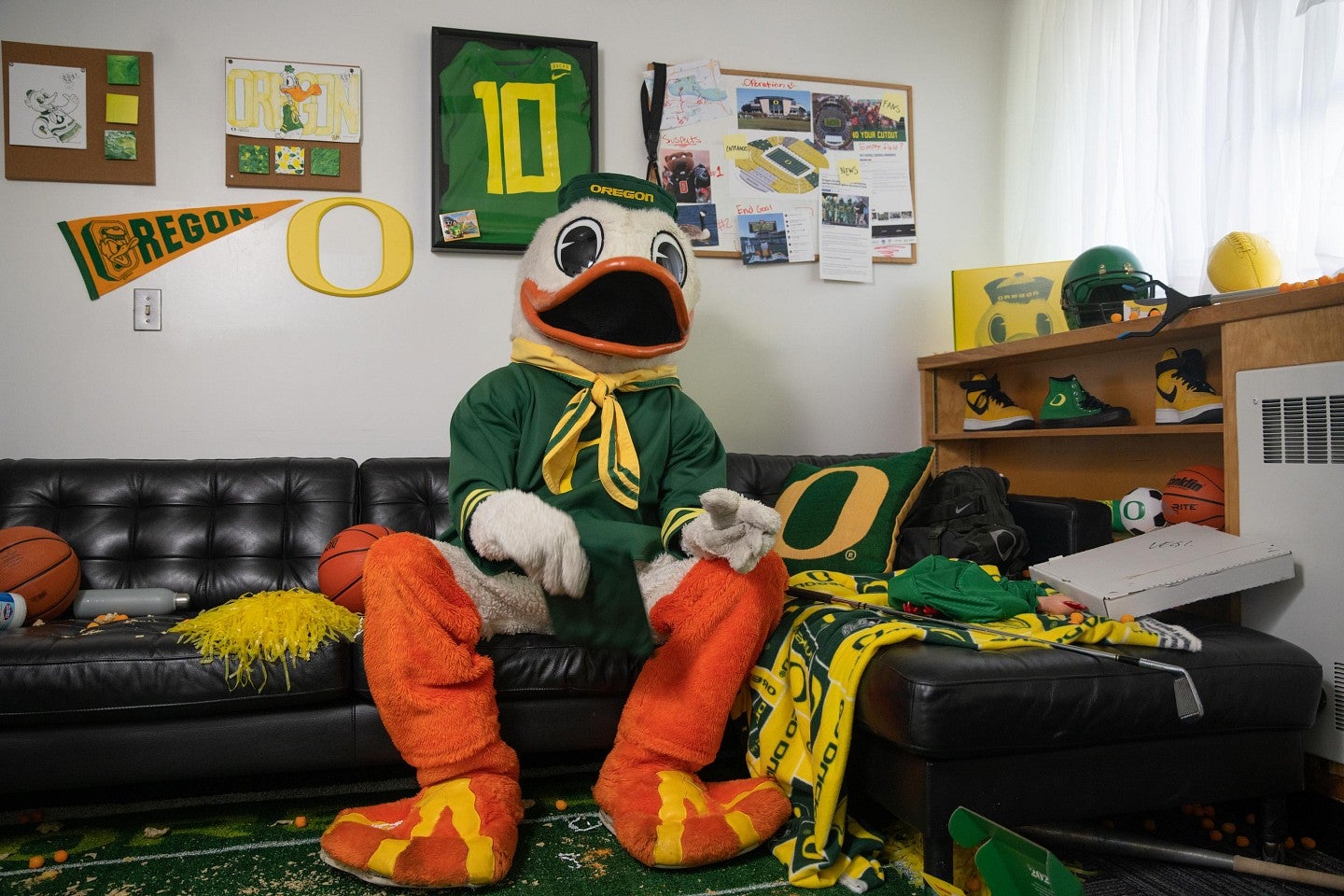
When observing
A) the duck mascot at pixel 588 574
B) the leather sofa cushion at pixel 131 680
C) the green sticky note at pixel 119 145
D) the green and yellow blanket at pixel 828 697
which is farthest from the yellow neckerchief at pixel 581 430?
the green sticky note at pixel 119 145

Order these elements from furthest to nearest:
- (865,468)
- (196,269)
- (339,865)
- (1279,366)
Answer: (196,269), (865,468), (1279,366), (339,865)

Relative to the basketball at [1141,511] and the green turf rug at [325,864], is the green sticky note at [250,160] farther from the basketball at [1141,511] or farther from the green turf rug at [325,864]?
the basketball at [1141,511]

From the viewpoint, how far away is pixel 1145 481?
87.0 inches

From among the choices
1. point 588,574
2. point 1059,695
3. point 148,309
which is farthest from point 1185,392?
point 148,309

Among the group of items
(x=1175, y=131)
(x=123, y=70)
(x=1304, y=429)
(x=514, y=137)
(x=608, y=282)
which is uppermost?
(x=123, y=70)

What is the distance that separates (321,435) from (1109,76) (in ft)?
8.05

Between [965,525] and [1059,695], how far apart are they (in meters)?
0.78

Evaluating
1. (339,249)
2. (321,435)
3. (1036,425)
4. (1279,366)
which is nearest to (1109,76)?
(1036,425)

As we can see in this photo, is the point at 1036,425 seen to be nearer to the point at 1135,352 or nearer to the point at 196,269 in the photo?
the point at 1135,352

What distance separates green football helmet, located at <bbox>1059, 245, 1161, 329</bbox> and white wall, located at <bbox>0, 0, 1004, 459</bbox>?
0.68 metres

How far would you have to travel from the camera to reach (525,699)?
1632 mm

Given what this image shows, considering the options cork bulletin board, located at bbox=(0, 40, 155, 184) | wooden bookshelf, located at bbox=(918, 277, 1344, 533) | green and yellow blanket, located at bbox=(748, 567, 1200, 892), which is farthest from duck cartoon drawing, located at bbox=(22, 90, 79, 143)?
wooden bookshelf, located at bbox=(918, 277, 1344, 533)

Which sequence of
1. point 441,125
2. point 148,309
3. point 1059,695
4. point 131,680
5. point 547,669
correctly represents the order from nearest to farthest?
point 1059,695, point 131,680, point 547,669, point 148,309, point 441,125

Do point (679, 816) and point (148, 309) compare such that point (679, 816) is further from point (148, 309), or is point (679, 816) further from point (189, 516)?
point (148, 309)
